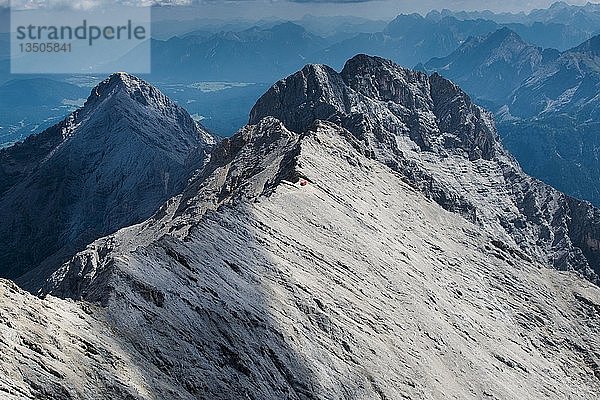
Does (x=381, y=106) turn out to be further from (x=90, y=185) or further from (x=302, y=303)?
(x=302, y=303)

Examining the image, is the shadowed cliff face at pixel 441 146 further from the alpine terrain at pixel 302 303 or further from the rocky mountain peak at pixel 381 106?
the alpine terrain at pixel 302 303

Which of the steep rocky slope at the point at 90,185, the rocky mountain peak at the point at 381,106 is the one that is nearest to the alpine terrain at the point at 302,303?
the rocky mountain peak at the point at 381,106

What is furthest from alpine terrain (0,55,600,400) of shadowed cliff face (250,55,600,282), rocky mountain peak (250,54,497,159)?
rocky mountain peak (250,54,497,159)

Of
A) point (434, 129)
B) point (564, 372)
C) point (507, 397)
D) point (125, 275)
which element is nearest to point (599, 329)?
point (564, 372)

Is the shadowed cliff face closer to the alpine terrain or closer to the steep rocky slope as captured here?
the alpine terrain

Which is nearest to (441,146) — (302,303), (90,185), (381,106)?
(381,106)
